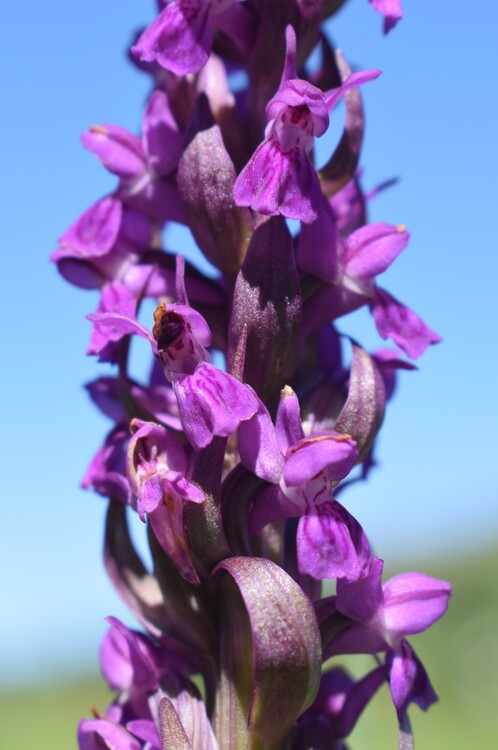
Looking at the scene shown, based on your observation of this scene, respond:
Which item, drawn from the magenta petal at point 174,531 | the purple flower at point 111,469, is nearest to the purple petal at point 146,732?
the magenta petal at point 174,531

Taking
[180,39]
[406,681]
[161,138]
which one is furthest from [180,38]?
[406,681]

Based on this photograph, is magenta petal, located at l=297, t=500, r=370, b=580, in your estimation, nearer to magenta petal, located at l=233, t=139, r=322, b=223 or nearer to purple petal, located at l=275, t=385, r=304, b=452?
purple petal, located at l=275, t=385, r=304, b=452

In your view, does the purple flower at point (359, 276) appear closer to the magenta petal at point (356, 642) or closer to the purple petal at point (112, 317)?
the purple petal at point (112, 317)

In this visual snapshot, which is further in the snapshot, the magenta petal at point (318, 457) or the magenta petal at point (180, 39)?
the magenta petal at point (180, 39)

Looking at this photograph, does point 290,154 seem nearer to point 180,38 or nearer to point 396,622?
point 180,38

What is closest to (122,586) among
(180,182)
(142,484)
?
(142,484)

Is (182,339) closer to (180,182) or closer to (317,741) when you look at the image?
(180,182)
